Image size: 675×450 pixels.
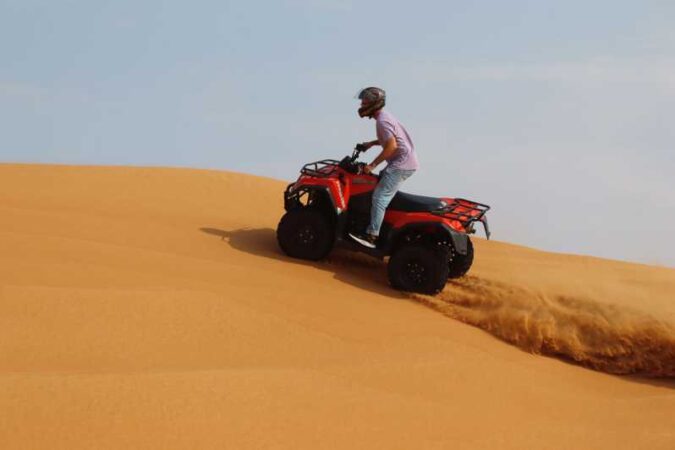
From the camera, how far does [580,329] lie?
582cm

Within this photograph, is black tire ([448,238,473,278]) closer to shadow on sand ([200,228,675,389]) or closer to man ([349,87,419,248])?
shadow on sand ([200,228,675,389])

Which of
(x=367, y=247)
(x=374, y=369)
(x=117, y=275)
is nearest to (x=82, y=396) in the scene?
(x=374, y=369)

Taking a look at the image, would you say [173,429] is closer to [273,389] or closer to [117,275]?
[273,389]

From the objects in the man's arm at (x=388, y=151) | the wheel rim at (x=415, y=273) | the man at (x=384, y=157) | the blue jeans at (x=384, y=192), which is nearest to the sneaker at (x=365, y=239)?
the man at (x=384, y=157)

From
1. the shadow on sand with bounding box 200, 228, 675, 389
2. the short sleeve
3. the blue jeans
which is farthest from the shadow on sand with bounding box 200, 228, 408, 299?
the short sleeve

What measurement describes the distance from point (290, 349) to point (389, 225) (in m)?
2.62

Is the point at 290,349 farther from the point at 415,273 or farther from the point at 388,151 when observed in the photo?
the point at 388,151

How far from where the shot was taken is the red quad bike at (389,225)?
21.7ft

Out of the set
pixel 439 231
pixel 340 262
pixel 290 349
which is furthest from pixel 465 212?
pixel 290 349

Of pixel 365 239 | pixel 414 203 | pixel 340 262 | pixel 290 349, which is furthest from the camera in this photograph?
pixel 340 262

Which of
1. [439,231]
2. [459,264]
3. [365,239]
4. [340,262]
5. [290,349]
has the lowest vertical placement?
[290,349]

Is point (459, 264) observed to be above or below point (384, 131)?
below

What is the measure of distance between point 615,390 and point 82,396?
3.47 metres

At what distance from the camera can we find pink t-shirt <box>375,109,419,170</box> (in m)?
Answer: 6.86
